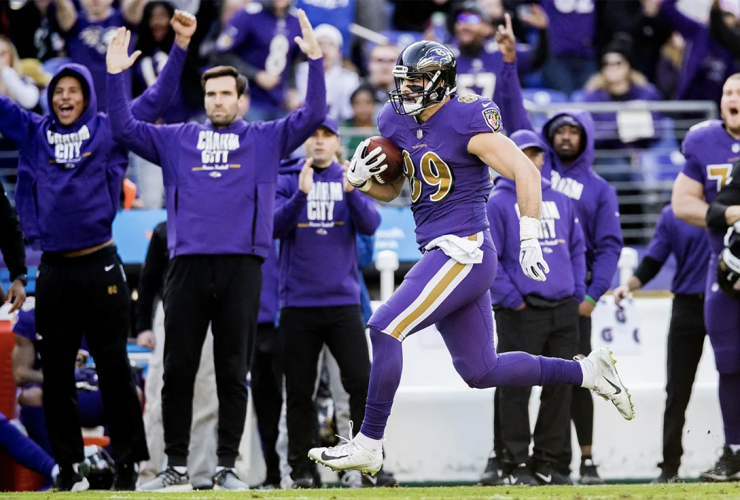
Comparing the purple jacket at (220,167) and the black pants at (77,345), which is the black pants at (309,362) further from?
the black pants at (77,345)

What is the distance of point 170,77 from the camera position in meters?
7.15

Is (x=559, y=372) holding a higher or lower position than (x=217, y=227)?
lower

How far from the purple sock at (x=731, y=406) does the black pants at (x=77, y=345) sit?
3425mm

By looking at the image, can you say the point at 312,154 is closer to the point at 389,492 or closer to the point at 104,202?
the point at 104,202

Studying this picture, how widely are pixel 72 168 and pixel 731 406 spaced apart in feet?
13.5

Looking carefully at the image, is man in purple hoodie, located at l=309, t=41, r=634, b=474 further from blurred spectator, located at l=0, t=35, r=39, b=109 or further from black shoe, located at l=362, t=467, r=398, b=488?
blurred spectator, located at l=0, t=35, r=39, b=109

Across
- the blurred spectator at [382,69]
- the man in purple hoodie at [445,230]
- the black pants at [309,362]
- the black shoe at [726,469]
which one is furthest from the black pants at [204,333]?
the blurred spectator at [382,69]

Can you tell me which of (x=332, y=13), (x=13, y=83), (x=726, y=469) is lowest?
(x=726, y=469)

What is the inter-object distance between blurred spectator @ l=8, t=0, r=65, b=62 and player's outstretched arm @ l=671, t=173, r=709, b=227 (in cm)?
676

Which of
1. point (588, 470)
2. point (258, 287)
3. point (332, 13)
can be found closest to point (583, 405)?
point (588, 470)

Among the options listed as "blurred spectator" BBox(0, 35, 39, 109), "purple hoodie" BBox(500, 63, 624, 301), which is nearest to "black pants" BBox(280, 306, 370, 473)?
"purple hoodie" BBox(500, 63, 624, 301)

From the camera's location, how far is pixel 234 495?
→ 17.4 feet

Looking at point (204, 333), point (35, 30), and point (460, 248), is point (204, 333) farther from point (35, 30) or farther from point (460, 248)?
point (35, 30)

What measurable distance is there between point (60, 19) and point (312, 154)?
192 inches
